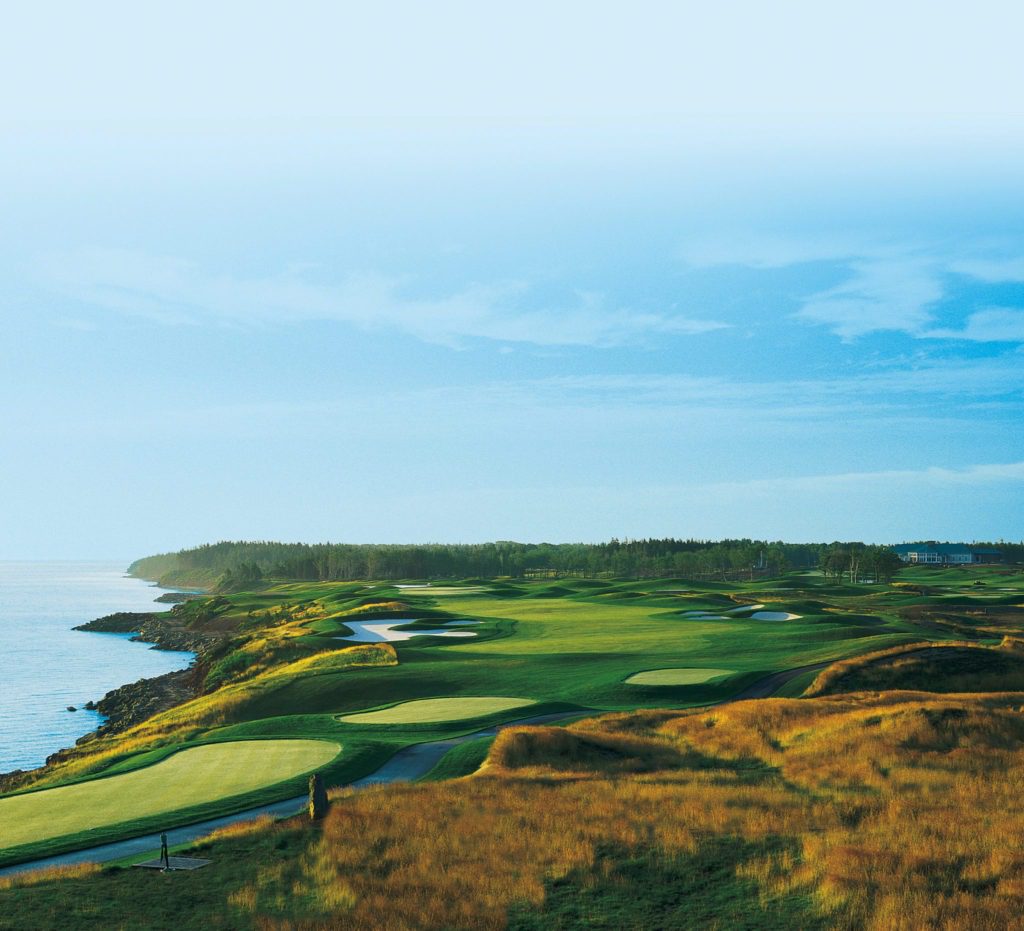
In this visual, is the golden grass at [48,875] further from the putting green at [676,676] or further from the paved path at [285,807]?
the putting green at [676,676]

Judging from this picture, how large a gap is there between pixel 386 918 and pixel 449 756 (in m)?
13.7

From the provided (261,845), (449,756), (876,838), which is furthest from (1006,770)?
(261,845)

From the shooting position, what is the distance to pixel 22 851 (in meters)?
20.7

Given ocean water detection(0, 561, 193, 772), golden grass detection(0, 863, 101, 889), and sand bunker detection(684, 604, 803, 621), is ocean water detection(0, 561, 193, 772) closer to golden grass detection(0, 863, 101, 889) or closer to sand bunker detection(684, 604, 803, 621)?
golden grass detection(0, 863, 101, 889)

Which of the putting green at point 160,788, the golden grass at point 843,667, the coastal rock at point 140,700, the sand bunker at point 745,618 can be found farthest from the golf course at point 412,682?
the coastal rock at point 140,700

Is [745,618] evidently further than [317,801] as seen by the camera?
Yes

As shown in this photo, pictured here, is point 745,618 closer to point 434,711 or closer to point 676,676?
point 676,676

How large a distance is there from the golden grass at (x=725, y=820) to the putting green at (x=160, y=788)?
439 cm

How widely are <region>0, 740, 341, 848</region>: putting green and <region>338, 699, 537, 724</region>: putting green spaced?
16.2 ft

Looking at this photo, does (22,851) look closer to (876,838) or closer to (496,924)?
(496,924)

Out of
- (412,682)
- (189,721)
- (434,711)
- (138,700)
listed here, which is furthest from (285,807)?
(138,700)

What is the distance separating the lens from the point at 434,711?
3750cm

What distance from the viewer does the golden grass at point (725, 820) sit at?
15430mm

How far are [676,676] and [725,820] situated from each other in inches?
934
